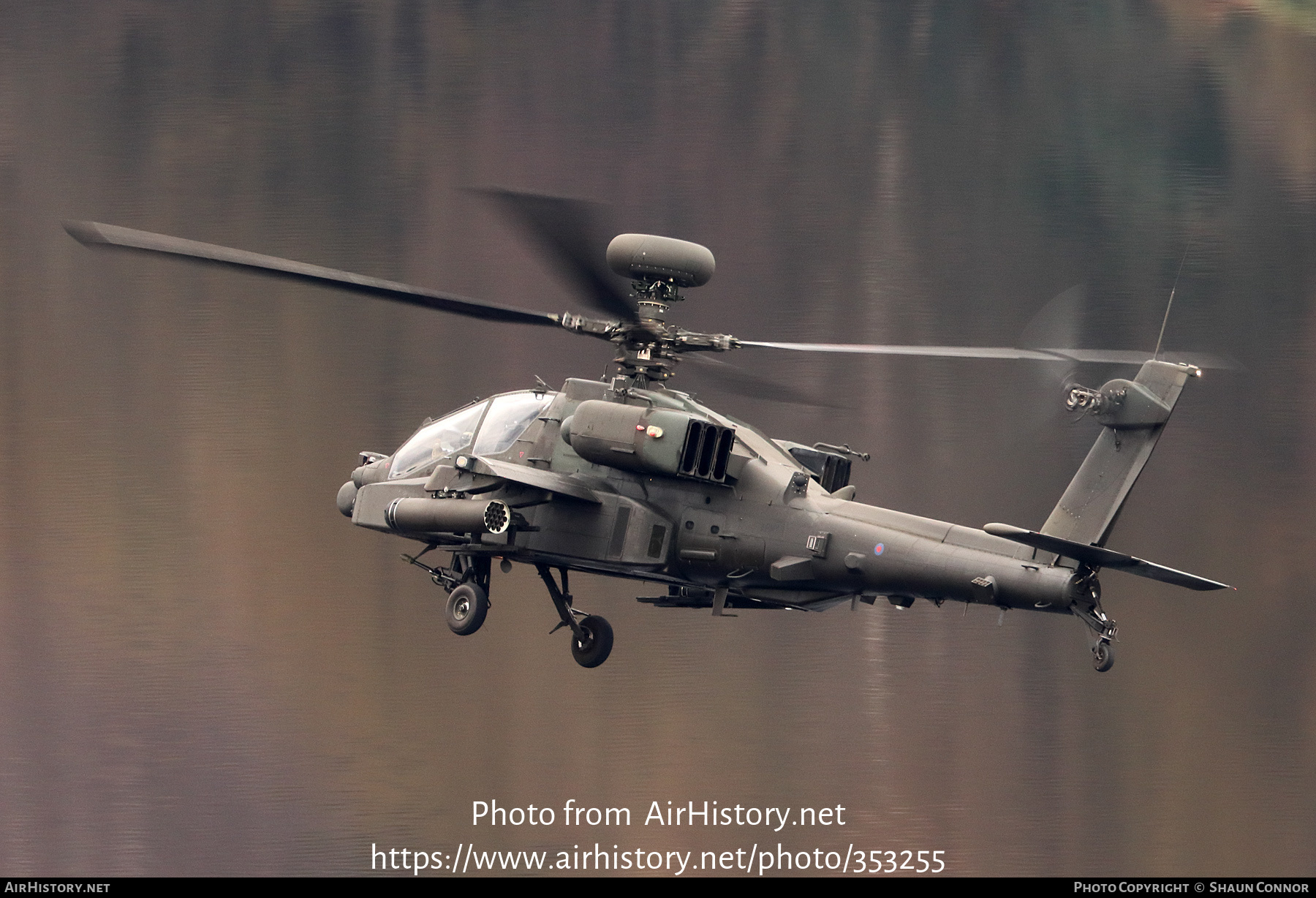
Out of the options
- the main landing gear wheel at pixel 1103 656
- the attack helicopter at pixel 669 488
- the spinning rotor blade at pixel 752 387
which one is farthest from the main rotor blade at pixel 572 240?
the main landing gear wheel at pixel 1103 656

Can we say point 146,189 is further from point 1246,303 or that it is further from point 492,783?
point 1246,303

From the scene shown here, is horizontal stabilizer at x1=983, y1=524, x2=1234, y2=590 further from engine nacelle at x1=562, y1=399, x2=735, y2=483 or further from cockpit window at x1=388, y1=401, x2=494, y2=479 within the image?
cockpit window at x1=388, y1=401, x2=494, y2=479

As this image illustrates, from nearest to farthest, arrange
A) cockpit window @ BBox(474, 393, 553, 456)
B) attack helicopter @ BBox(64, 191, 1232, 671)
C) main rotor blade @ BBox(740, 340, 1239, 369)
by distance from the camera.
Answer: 1. main rotor blade @ BBox(740, 340, 1239, 369)
2. attack helicopter @ BBox(64, 191, 1232, 671)
3. cockpit window @ BBox(474, 393, 553, 456)

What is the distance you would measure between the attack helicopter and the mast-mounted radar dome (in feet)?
0.06

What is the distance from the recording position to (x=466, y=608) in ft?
46.6

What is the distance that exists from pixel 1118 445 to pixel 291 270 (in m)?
6.72

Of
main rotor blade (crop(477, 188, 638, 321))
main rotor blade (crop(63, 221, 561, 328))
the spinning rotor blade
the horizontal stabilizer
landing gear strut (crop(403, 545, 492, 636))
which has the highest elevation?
main rotor blade (crop(477, 188, 638, 321))

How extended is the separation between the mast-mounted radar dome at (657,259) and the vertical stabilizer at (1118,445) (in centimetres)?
332

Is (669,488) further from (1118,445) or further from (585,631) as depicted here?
(1118,445)

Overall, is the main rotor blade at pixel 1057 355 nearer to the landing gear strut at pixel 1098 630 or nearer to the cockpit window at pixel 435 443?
the landing gear strut at pixel 1098 630

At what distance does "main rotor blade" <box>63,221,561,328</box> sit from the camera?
11836 millimetres

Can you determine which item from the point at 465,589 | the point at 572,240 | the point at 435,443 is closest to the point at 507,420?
the point at 435,443

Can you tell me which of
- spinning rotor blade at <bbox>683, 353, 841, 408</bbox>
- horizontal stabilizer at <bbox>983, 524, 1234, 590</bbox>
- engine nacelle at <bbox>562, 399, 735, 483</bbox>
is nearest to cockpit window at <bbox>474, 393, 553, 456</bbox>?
engine nacelle at <bbox>562, 399, 735, 483</bbox>

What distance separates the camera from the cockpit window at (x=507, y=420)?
47.1 ft
